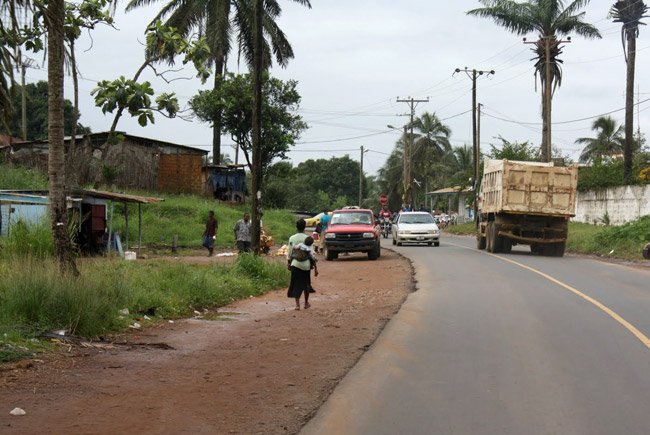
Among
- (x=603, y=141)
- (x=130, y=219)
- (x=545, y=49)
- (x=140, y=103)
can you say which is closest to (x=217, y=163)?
(x=130, y=219)

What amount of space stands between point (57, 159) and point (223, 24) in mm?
31480

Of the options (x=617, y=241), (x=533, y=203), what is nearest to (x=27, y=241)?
(x=533, y=203)

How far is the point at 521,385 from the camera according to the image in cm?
713

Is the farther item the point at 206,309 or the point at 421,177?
the point at 421,177

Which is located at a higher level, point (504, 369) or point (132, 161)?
point (132, 161)

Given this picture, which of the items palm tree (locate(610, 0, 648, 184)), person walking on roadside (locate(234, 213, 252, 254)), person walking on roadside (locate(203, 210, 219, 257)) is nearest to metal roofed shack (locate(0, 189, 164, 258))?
person walking on roadside (locate(203, 210, 219, 257))

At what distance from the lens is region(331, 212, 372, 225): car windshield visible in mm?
27062

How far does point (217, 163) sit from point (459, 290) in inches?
1314

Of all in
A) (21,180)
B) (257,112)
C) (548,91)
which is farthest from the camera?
(548,91)

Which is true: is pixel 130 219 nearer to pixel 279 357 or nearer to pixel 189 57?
pixel 189 57

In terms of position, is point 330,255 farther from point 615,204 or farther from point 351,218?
A: point 615,204

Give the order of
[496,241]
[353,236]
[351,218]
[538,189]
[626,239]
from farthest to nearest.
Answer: [626,239] < [496,241] < [351,218] < [353,236] < [538,189]

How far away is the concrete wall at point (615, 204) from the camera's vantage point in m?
34.8

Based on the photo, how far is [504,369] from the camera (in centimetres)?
Answer: 788
